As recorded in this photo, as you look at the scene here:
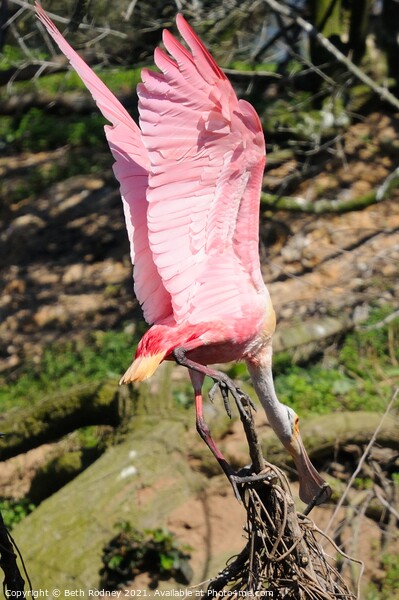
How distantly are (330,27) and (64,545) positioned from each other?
5951 mm

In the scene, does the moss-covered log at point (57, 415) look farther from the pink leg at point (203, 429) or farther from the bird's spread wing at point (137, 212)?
the pink leg at point (203, 429)

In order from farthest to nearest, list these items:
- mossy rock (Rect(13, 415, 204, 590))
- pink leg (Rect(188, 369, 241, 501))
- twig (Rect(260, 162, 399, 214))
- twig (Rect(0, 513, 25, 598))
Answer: twig (Rect(260, 162, 399, 214)) → mossy rock (Rect(13, 415, 204, 590)) → pink leg (Rect(188, 369, 241, 501)) → twig (Rect(0, 513, 25, 598))

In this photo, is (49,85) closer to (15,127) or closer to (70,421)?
(15,127)

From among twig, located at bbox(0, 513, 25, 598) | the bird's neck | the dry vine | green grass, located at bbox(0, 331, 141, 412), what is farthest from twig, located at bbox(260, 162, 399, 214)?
twig, located at bbox(0, 513, 25, 598)

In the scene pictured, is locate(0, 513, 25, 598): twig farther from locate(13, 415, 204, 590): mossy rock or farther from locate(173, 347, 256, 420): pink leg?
locate(13, 415, 204, 590): mossy rock

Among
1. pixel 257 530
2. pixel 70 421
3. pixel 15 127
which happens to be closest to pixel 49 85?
pixel 15 127

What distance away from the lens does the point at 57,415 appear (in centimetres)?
569

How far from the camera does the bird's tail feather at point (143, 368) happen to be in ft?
11.2

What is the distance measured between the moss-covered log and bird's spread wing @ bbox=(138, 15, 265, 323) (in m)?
2.06

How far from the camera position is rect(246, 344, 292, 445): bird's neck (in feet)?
12.6

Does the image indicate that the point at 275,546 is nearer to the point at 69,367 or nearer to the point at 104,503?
the point at 104,503

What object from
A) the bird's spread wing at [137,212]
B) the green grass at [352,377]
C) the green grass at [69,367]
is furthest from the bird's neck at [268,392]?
the green grass at [69,367]

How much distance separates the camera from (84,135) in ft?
37.7

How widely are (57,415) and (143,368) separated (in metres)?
2.37
